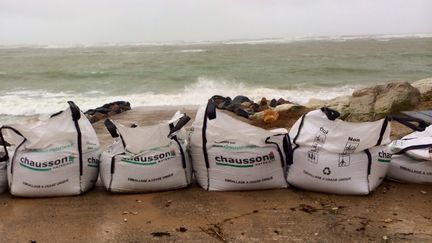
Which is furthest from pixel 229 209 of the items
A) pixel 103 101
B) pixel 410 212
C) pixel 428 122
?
pixel 103 101

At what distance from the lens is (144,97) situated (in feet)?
43.7

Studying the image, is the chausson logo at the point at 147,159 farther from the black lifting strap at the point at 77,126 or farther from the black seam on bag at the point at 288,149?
the black seam on bag at the point at 288,149

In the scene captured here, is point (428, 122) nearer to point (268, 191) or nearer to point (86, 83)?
point (268, 191)

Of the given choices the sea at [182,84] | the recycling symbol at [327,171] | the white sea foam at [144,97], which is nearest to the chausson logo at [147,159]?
the recycling symbol at [327,171]

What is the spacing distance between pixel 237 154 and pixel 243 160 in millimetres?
66

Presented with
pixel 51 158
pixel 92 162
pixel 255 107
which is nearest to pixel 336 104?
pixel 255 107

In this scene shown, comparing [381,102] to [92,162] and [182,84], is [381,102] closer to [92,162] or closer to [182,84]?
[92,162]

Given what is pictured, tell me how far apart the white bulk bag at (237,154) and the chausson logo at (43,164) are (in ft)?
3.39

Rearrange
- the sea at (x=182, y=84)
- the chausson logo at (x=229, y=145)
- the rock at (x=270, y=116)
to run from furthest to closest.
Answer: the sea at (x=182, y=84) < the rock at (x=270, y=116) < the chausson logo at (x=229, y=145)

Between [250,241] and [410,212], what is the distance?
119cm

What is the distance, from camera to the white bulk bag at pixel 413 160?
346 cm

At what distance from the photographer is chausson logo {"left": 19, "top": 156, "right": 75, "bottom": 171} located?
10.9 ft

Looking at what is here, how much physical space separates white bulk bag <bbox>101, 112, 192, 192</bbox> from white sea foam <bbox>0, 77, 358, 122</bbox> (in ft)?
25.0

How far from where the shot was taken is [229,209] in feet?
10.2
